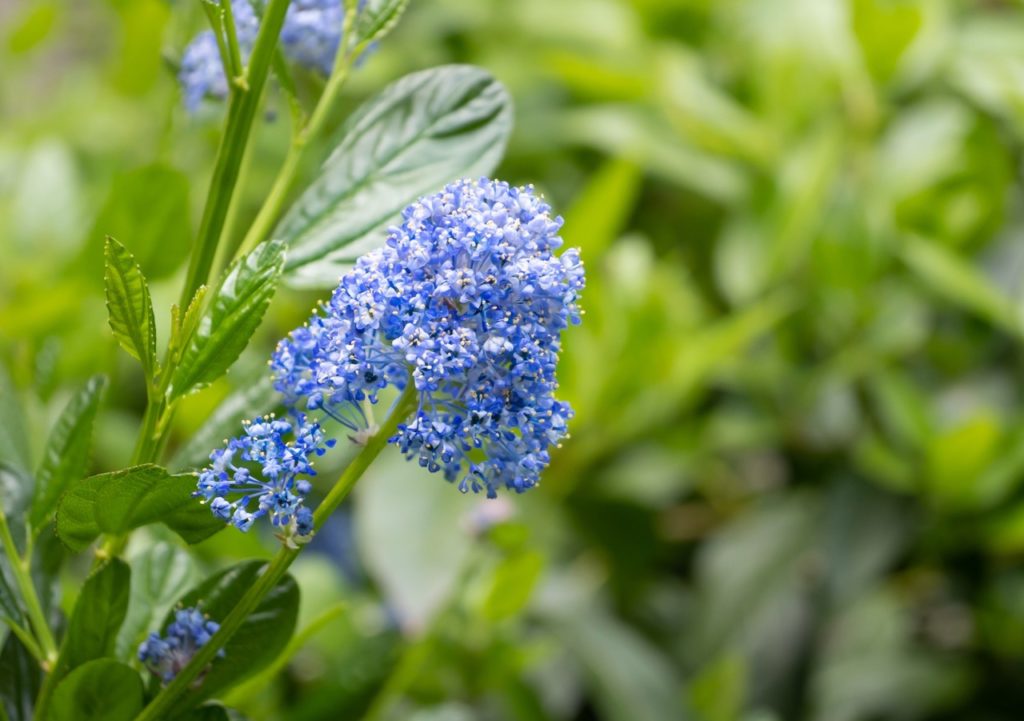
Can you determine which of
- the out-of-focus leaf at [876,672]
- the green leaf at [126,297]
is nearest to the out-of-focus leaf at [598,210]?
the out-of-focus leaf at [876,672]

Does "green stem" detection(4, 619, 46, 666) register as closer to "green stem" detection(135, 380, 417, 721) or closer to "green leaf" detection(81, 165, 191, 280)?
"green stem" detection(135, 380, 417, 721)

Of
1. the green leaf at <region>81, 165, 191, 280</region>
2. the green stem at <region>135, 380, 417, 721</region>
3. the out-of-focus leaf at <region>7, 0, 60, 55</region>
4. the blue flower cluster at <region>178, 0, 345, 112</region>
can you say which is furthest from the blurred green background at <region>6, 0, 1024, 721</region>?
the green stem at <region>135, 380, 417, 721</region>

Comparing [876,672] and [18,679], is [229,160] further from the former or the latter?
[876,672]

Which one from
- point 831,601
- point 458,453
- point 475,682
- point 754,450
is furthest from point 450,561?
point 458,453

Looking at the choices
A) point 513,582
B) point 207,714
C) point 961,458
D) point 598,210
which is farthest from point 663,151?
point 207,714

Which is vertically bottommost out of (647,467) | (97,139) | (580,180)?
(647,467)

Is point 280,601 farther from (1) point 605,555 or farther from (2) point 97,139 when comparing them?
(2) point 97,139

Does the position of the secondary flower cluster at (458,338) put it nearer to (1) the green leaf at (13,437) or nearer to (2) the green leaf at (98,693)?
(2) the green leaf at (98,693)
